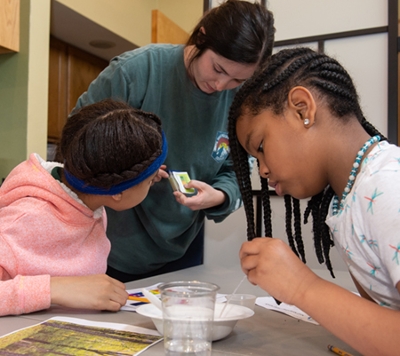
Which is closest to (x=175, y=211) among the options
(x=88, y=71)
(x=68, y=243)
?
(x=68, y=243)

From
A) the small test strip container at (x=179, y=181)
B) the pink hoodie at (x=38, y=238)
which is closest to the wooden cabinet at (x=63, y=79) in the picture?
the small test strip container at (x=179, y=181)

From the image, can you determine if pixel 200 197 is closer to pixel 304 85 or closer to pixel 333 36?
pixel 304 85

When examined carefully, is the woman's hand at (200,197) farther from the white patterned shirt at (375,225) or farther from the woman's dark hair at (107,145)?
the white patterned shirt at (375,225)

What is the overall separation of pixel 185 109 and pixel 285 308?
2.27 feet

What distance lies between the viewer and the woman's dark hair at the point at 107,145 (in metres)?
0.96

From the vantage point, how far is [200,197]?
129 cm

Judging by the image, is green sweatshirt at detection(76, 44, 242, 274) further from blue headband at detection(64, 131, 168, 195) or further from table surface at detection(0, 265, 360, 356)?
table surface at detection(0, 265, 360, 356)

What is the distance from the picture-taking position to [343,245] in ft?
2.30

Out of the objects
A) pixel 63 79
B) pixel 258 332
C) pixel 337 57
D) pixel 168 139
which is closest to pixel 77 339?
pixel 258 332

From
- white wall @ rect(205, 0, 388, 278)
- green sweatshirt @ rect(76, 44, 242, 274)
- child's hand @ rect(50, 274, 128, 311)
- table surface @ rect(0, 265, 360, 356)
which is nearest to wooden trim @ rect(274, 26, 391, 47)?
white wall @ rect(205, 0, 388, 278)

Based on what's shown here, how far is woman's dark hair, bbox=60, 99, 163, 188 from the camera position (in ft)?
3.16

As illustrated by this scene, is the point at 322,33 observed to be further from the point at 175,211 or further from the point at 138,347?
the point at 138,347

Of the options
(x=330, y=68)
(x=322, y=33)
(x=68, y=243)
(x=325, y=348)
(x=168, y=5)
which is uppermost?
(x=168, y=5)

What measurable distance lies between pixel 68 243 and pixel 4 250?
162 millimetres
